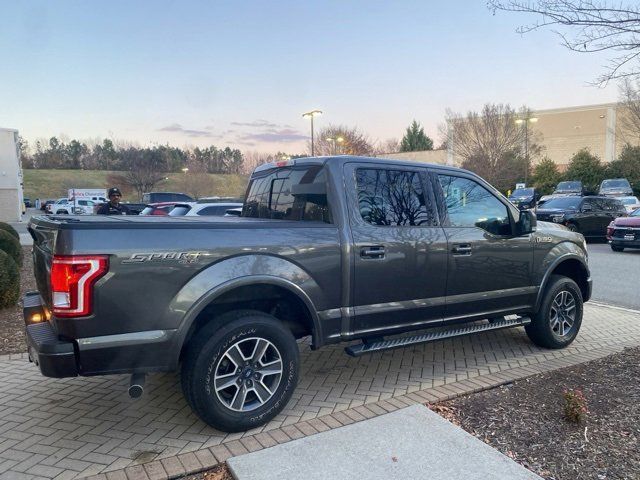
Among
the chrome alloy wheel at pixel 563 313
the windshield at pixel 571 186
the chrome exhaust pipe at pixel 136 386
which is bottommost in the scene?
the chrome alloy wheel at pixel 563 313

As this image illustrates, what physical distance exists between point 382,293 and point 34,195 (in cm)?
8280

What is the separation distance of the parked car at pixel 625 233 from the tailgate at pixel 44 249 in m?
15.3

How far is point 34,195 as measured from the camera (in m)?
73.4

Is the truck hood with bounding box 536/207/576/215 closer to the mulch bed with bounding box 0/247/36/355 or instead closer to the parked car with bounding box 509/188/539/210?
the parked car with bounding box 509/188/539/210

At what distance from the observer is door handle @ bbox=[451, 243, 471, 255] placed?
4.39 meters

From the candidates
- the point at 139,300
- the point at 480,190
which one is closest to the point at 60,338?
the point at 139,300

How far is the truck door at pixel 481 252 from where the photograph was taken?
4.46 m

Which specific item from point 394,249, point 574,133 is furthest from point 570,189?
point 394,249

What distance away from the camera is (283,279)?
352cm

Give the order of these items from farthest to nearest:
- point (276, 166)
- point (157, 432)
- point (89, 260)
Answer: point (276, 166), point (157, 432), point (89, 260)

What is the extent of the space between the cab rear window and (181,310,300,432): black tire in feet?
3.49

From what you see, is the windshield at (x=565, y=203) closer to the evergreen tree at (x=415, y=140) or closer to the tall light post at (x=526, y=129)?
the tall light post at (x=526, y=129)

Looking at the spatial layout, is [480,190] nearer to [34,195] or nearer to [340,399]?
[340,399]

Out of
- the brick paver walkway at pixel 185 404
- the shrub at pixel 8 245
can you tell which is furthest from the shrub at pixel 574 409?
the shrub at pixel 8 245
